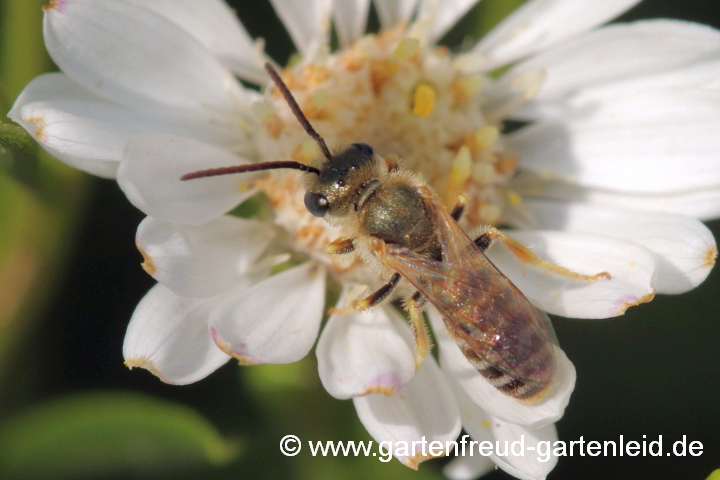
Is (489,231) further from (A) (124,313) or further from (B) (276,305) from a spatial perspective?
(A) (124,313)

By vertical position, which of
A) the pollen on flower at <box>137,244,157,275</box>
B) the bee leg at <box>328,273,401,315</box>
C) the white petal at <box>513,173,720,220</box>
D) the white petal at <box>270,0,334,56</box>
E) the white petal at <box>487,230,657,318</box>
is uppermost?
the pollen on flower at <box>137,244,157,275</box>

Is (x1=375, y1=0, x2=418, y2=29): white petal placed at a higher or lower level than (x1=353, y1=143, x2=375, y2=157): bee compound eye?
lower

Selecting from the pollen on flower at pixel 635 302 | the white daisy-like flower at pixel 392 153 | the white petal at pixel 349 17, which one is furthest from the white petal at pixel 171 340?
the white petal at pixel 349 17

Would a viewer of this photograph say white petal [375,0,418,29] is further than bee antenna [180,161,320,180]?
Yes

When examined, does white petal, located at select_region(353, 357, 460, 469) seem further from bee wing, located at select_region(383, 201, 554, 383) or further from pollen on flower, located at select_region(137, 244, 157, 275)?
pollen on flower, located at select_region(137, 244, 157, 275)

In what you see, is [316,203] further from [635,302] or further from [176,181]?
[635,302]

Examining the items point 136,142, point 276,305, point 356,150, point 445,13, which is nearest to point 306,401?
point 276,305

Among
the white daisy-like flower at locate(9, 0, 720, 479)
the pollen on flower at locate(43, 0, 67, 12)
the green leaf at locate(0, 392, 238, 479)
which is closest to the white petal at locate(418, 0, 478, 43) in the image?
Answer: the white daisy-like flower at locate(9, 0, 720, 479)
